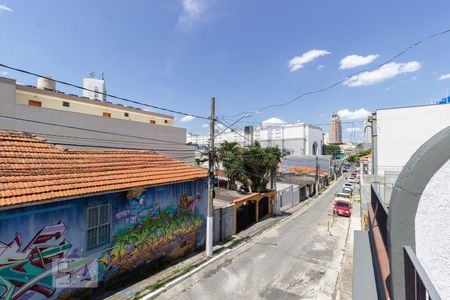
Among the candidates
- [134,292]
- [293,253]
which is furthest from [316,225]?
[134,292]

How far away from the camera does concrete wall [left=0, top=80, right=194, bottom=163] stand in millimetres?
18616

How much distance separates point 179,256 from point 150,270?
2.04 meters

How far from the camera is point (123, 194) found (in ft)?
33.6

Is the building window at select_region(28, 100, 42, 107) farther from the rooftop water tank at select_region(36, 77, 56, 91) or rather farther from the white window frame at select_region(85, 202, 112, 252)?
the white window frame at select_region(85, 202, 112, 252)

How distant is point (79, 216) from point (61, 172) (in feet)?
6.23

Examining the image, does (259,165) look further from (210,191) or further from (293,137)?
(293,137)

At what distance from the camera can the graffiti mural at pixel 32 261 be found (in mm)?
6996

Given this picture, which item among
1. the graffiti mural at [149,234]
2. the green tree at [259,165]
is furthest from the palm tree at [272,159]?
the graffiti mural at [149,234]

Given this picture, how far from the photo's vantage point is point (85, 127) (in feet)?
73.8

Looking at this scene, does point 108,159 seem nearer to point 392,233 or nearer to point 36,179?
point 36,179

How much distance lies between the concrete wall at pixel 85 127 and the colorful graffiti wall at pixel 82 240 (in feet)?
12.7

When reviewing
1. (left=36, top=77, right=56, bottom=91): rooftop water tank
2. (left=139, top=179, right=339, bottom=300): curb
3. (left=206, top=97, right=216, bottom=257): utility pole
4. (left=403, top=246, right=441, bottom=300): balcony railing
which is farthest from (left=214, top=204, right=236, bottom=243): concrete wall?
(left=36, top=77, right=56, bottom=91): rooftop water tank

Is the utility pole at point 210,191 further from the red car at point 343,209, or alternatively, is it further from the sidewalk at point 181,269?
the red car at point 343,209

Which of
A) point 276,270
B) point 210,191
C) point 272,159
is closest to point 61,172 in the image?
point 210,191
